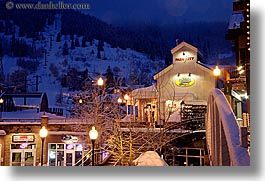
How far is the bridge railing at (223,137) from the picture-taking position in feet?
8.78

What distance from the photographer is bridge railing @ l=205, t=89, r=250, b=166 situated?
2.68 metres

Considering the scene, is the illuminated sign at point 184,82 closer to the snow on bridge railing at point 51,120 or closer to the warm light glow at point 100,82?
the warm light glow at point 100,82

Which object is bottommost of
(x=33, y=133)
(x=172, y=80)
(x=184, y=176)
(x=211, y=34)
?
(x=184, y=176)

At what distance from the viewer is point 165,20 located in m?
3.85

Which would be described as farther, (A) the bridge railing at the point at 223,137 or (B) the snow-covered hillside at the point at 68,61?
(B) the snow-covered hillside at the point at 68,61

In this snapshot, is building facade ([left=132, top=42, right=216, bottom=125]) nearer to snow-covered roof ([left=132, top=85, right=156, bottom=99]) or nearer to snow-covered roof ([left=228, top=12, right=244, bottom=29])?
snow-covered roof ([left=132, top=85, right=156, bottom=99])

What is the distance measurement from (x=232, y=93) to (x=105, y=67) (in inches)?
57.0

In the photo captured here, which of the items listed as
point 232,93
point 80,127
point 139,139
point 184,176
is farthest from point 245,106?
point 80,127

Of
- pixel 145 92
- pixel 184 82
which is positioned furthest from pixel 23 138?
pixel 184 82

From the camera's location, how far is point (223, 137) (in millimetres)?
3199

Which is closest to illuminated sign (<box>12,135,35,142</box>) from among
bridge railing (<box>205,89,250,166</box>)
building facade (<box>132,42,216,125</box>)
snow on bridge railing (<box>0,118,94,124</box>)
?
snow on bridge railing (<box>0,118,94,124</box>)

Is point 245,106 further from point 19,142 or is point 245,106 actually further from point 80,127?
point 19,142

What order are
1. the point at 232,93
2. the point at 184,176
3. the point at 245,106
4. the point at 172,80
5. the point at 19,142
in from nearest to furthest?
the point at 184,176 → the point at 245,106 → the point at 232,93 → the point at 19,142 → the point at 172,80

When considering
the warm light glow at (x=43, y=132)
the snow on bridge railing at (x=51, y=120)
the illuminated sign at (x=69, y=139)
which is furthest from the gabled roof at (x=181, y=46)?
the warm light glow at (x=43, y=132)
